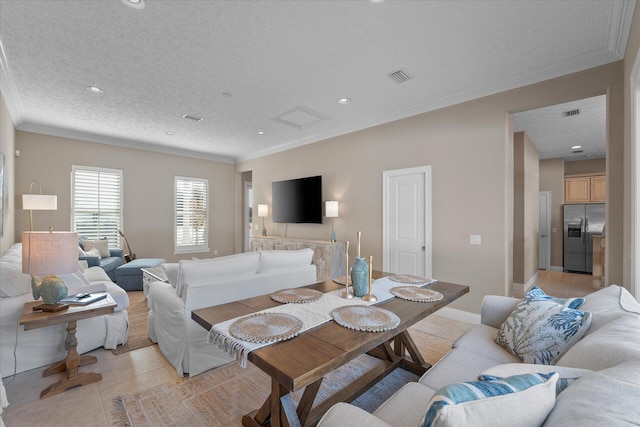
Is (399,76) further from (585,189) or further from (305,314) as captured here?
(585,189)

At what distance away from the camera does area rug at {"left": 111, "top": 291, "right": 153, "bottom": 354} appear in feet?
9.16

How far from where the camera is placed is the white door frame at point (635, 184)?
2012 mm

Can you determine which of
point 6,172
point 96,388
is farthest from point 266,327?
point 6,172

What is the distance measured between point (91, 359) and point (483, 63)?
182 inches

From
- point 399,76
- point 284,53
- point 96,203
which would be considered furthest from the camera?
point 96,203

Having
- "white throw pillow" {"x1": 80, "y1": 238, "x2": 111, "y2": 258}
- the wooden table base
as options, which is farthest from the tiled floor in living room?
"white throw pillow" {"x1": 80, "y1": 238, "x2": 111, "y2": 258}

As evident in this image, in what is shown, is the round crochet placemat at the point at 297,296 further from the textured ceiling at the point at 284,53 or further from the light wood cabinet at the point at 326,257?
the light wood cabinet at the point at 326,257

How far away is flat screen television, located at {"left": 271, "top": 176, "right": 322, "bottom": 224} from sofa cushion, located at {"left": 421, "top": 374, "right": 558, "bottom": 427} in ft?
15.3

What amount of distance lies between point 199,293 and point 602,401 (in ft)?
7.53

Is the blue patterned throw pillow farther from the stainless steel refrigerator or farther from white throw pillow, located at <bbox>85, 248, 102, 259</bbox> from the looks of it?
the stainless steel refrigerator

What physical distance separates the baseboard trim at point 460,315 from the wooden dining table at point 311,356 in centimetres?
158

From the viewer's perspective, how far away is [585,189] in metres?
6.71

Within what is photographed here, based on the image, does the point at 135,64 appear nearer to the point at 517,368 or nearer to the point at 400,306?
the point at 400,306

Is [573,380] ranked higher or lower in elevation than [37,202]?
lower
